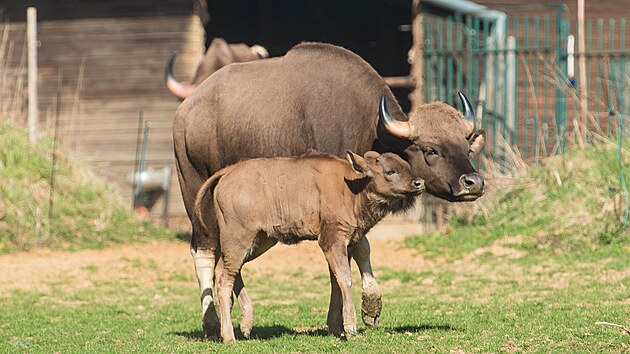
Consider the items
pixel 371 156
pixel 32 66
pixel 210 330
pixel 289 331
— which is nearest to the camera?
pixel 371 156

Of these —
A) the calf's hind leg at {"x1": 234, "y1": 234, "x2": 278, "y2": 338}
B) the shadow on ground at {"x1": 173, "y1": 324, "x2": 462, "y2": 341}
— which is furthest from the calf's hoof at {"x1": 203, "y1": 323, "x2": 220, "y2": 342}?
the calf's hind leg at {"x1": 234, "y1": 234, "x2": 278, "y2": 338}

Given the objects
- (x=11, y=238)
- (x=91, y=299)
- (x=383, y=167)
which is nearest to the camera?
(x=383, y=167)

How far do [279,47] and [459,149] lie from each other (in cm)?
1840

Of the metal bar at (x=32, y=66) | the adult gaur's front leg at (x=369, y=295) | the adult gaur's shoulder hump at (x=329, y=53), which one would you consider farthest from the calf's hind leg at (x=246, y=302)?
the metal bar at (x=32, y=66)

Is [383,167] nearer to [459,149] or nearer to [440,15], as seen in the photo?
[459,149]

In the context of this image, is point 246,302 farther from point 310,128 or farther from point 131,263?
point 131,263

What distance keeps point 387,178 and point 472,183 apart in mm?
754

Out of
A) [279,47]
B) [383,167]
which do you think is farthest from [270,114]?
[279,47]

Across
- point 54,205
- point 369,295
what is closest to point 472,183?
point 369,295

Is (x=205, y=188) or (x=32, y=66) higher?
(x=205, y=188)

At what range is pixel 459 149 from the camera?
10062 millimetres

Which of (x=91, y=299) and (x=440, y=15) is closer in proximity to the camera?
(x=91, y=299)

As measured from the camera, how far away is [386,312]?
40.3ft

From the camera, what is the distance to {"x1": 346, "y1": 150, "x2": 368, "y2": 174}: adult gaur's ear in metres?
9.49
